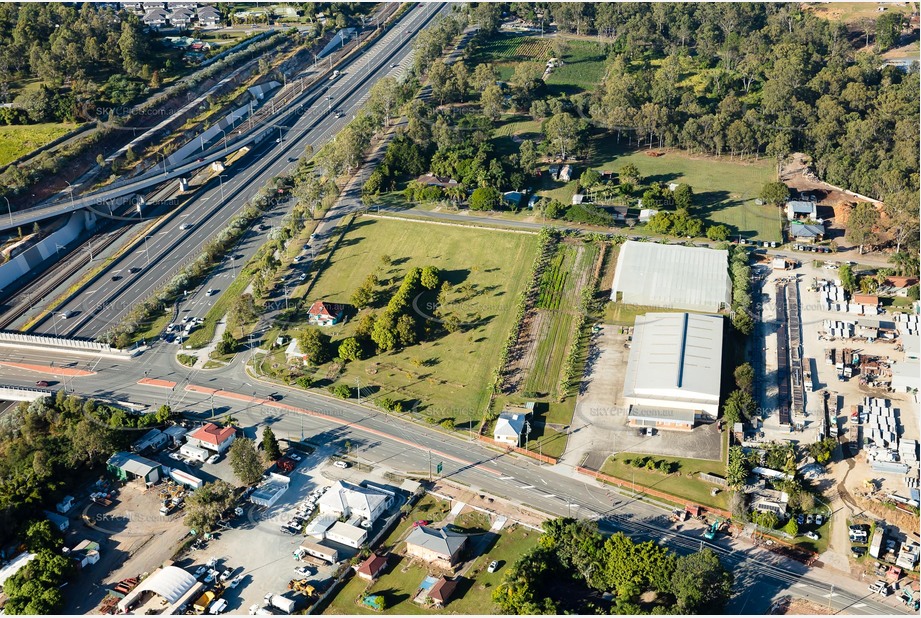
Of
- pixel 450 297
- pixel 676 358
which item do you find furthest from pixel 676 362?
pixel 450 297

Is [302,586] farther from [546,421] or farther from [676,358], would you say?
[676,358]

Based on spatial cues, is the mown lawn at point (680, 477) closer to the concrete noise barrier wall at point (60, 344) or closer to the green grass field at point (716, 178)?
the green grass field at point (716, 178)

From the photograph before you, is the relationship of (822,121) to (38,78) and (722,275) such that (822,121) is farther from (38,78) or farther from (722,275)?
(38,78)

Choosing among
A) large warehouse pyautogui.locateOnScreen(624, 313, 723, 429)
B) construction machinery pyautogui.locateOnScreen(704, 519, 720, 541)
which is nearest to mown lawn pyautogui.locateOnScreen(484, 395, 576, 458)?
large warehouse pyautogui.locateOnScreen(624, 313, 723, 429)

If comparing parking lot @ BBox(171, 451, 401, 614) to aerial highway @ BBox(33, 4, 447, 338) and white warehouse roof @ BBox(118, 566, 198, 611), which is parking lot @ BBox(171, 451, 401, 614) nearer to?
white warehouse roof @ BBox(118, 566, 198, 611)

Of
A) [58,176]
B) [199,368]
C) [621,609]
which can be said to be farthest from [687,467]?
[58,176]
